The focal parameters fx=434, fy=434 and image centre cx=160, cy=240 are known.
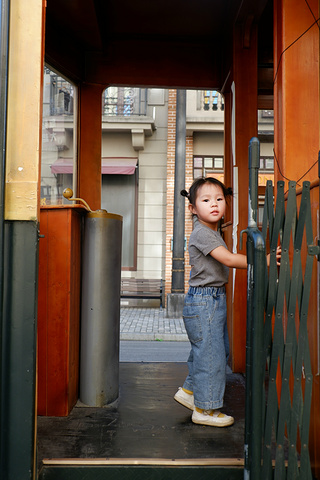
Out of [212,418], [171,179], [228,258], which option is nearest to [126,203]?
[171,179]

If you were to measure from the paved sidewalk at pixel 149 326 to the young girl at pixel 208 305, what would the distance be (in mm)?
5422

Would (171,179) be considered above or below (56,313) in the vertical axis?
above

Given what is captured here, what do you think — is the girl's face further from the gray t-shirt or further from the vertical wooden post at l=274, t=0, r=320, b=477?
the vertical wooden post at l=274, t=0, r=320, b=477

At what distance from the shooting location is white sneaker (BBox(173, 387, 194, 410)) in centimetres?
291

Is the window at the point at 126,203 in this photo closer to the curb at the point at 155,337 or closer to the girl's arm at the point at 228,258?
the curb at the point at 155,337

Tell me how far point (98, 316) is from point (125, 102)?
412 inches

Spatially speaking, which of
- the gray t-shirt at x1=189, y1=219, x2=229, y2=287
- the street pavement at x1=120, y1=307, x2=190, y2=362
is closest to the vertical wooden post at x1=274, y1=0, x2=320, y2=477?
the gray t-shirt at x1=189, y1=219, x2=229, y2=287

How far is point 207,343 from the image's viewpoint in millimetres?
2705

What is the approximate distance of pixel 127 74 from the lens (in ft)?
15.6

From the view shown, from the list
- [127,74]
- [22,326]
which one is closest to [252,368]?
[22,326]

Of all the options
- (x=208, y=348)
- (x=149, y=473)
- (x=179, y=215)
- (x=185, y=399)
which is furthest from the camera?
(x=179, y=215)

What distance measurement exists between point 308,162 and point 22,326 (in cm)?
173

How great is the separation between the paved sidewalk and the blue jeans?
18.3 ft

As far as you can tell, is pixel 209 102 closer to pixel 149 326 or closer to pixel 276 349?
pixel 149 326
